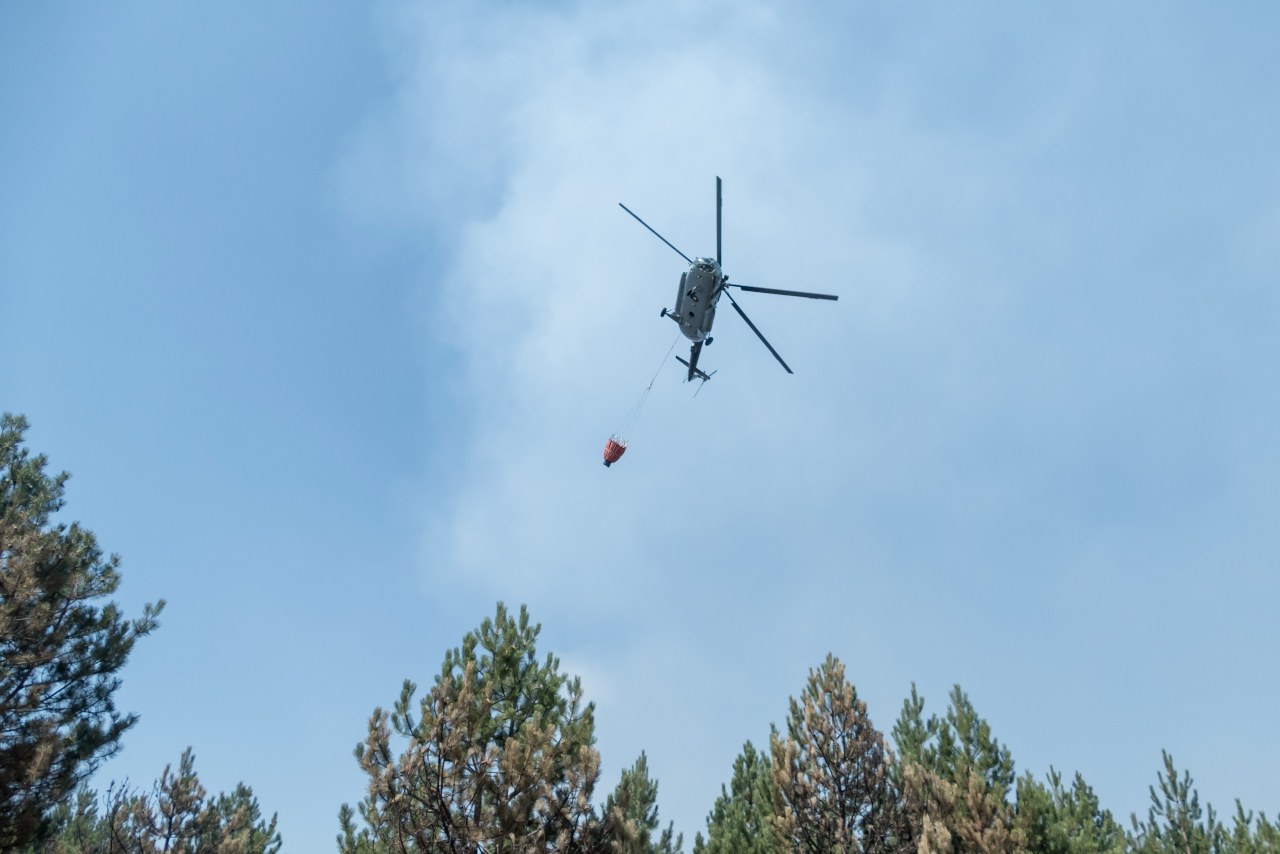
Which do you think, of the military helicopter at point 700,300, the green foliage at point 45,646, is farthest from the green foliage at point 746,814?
the green foliage at point 45,646

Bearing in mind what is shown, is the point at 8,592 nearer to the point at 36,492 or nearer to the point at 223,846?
the point at 36,492

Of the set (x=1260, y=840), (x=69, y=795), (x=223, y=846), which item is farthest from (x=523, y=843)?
(x=1260, y=840)

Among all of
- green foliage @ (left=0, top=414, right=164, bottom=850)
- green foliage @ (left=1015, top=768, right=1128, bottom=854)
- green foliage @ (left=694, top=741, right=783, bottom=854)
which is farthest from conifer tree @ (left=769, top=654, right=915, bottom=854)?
green foliage @ (left=0, top=414, right=164, bottom=850)

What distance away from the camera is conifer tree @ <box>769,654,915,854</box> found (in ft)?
49.2

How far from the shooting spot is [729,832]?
59.3 feet

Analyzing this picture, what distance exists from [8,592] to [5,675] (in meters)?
2.20

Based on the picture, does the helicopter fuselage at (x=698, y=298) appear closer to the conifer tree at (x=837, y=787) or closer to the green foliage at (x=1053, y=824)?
the conifer tree at (x=837, y=787)

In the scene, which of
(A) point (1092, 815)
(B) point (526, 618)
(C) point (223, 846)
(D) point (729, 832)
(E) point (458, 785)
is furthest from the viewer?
(A) point (1092, 815)

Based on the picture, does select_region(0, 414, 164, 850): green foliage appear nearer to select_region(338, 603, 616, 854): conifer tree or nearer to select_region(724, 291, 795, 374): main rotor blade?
select_region(338, 603, 616, 854): conifer tree

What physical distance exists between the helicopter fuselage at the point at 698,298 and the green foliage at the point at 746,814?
11174 mm

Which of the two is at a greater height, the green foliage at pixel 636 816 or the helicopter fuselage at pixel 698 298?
the helicopter fuselage at pixel 698 298

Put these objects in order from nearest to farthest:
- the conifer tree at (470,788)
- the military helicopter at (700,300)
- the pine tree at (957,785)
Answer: the conifer tree at (470,788) < the pine tree at (957,785) < the military helicopter at (700,300)

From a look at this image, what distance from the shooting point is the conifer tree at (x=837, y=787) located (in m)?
15.0

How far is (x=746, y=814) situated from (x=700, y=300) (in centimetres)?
1442
